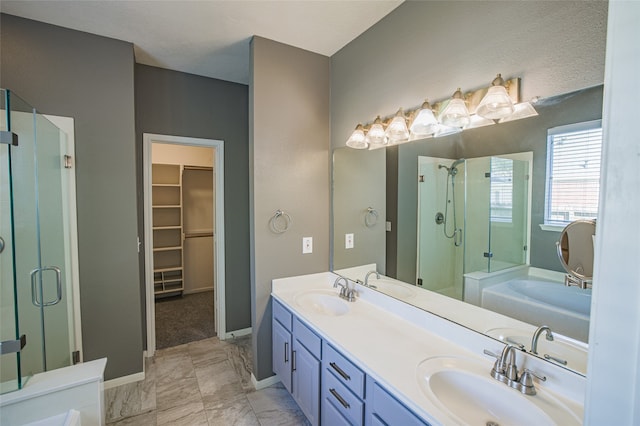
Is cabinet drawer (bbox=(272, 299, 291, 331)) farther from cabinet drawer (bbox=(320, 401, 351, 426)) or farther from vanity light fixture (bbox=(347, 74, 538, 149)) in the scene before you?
vanity light fixture (bbox=(347, 74, 538, 149))

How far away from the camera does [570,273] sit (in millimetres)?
1122

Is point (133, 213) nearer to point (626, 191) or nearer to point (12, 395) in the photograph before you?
point (12, 395)

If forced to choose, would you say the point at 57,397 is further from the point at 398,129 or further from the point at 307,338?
the point at 398,129

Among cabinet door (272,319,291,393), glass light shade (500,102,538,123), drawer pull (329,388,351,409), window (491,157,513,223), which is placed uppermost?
glass light shade (500,102,538,123)

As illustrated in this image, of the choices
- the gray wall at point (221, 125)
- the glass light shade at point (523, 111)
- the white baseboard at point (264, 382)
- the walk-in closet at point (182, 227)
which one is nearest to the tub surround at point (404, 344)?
the white baseboard at point (264, 382)

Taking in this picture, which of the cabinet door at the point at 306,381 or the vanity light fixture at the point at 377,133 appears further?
the vanity light fixture at the point at 377,133

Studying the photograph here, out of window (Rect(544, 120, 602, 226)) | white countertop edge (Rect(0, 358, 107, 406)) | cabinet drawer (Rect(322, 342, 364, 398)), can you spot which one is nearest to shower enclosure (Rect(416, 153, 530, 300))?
window (Rect(544, 120, 602, 226))

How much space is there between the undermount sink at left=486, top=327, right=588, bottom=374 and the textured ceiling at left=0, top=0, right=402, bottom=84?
193cm

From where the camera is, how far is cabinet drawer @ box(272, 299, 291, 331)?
2.06 metres

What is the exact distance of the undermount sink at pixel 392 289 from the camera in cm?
183

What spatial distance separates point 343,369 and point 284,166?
150 centimetres


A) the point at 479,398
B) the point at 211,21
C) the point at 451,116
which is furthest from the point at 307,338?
the point at 211,21

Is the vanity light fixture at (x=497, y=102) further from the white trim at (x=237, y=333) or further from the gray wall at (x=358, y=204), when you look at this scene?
the white trim at (x=237, y=333)

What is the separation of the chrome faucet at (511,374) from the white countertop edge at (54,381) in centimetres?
181
